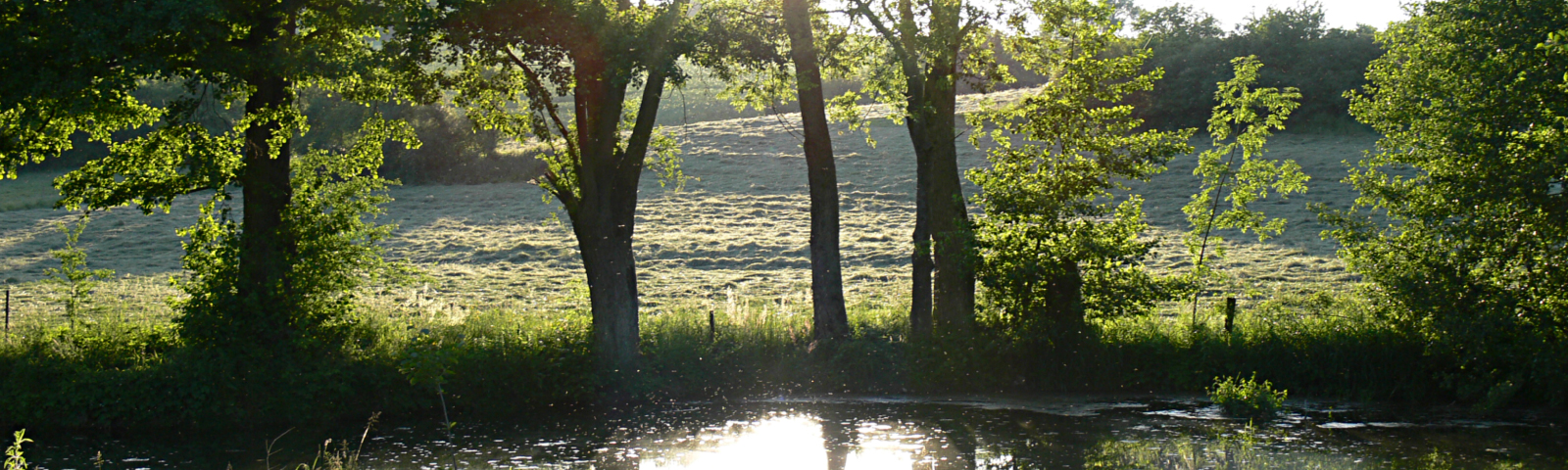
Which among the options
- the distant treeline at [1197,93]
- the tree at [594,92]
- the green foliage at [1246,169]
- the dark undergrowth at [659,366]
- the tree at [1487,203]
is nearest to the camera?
the dark undergrowth at [659,366]

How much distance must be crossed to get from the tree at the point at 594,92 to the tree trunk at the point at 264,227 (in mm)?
2191

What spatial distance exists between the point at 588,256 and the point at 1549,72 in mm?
11916

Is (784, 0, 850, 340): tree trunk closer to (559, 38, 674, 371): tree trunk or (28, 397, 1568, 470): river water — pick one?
(28, 397, 1568, 470): river water

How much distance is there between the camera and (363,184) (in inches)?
543

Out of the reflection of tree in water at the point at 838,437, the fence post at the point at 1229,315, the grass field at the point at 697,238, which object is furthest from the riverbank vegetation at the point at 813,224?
the grass field at the point at 697,238

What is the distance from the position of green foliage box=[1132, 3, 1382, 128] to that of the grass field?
70.1 inches

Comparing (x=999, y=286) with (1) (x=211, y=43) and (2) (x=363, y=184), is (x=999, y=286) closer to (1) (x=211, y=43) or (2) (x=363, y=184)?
(2) (x=363, y=184)

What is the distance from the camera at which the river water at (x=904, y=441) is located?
35.4 feet

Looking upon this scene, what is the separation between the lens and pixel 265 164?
13.5 meters

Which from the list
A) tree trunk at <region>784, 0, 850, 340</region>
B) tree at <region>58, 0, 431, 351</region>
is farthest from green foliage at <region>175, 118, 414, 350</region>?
tree trunk at <region>784, 0, 850, 340</region>

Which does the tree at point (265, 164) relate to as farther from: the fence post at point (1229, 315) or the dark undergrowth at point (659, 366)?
the fence post at point (1229, 315)

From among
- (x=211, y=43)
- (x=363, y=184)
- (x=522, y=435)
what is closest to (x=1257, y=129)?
(x=522, y=435)

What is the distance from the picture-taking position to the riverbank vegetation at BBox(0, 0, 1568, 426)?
12.4m

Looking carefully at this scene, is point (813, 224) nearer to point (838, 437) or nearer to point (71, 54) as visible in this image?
point (838, 437)
